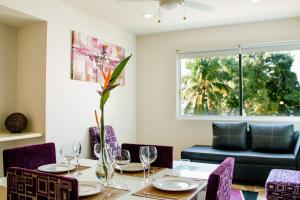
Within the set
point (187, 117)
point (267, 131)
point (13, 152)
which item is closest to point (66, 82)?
point (13, 152)

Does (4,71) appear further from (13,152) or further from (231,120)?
(231,120)

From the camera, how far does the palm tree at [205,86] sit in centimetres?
462

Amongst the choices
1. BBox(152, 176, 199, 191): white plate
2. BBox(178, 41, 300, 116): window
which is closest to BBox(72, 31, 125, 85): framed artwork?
BBox(178, 41, 300, 116): window

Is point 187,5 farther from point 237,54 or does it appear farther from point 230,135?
point 230,135

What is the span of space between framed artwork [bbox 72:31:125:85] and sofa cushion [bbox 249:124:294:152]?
2.42 metres

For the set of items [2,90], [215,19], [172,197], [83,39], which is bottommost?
[172,197]

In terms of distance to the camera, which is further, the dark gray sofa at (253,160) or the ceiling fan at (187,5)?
the dark gray sofa at (253,160)

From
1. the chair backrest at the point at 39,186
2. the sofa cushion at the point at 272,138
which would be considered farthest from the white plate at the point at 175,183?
the sofa cushion at the point at 272,138

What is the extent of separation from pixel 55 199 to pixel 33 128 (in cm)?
247

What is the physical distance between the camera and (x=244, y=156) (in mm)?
3691

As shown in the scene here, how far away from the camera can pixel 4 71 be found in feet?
11.2

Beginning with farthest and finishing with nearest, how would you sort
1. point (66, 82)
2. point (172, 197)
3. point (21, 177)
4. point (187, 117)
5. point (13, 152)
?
point (187, 117)
point (66, 82)
point (13, 152)
point (172, 197)
point (21, 177)

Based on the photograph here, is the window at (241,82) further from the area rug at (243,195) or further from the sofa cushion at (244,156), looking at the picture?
the area rug at (243,195)

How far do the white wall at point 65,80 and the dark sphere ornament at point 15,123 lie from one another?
28cm
